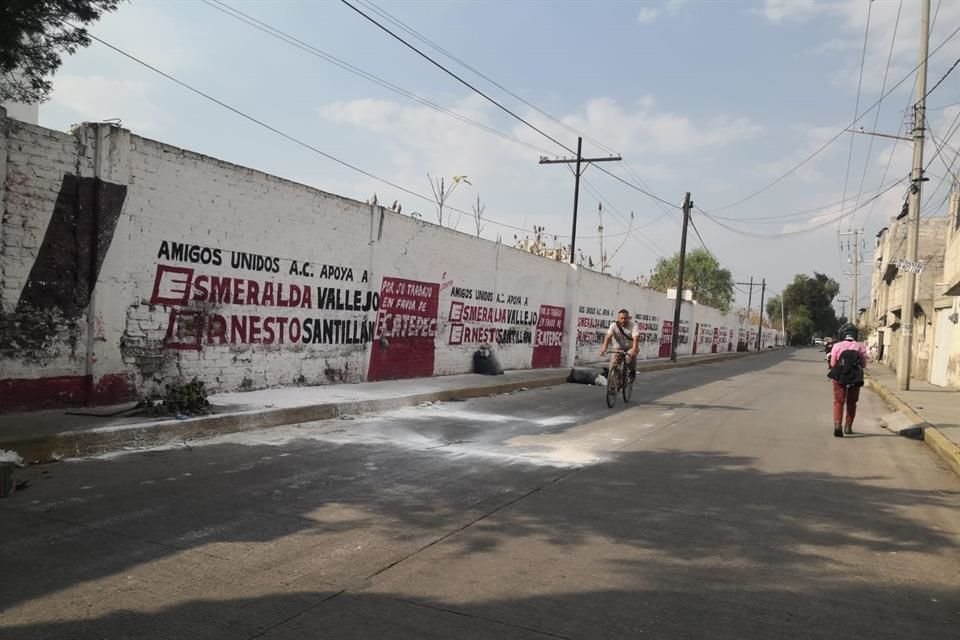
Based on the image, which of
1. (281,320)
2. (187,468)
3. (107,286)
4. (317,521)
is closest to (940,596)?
(317,521)

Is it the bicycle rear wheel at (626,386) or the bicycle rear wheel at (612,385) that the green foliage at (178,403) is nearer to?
the bicycle rear wheel at (612,385)

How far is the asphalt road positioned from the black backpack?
6.59ft

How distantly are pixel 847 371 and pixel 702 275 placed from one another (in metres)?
75.4

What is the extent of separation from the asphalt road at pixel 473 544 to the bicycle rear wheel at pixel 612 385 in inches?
174

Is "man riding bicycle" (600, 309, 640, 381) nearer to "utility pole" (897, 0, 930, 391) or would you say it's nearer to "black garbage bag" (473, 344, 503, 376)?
"black garbage bag" (473, 344, 503, 376)

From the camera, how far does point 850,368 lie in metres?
10.2

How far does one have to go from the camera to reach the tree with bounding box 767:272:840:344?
4247 inches

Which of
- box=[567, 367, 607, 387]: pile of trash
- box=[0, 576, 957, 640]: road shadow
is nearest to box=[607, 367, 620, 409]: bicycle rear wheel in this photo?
box=[567, 367, 607, 387]: pile of trash

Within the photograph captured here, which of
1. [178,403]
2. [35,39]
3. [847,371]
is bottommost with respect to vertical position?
[178,403]

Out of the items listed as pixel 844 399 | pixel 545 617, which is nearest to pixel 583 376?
pixel 844 399

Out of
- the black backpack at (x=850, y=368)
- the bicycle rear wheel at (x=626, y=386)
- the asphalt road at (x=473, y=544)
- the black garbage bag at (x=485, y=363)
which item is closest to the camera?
the asphalt road at (x=473, y=544)

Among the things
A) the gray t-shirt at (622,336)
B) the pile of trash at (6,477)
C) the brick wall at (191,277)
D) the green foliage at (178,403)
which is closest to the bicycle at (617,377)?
the gray t-shirt at (622,336)

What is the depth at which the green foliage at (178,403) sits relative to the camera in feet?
26.5

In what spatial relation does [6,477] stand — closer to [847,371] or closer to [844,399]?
[847,371]
